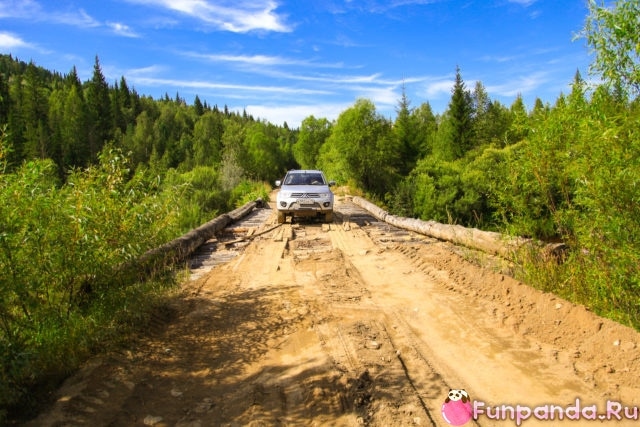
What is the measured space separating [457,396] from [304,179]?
11.8 meters

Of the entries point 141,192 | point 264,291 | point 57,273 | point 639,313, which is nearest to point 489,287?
point 639,313

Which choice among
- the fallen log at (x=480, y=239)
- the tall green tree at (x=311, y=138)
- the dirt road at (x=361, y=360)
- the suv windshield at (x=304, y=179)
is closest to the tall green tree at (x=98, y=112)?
the tall green tree at (x=311, y=138)

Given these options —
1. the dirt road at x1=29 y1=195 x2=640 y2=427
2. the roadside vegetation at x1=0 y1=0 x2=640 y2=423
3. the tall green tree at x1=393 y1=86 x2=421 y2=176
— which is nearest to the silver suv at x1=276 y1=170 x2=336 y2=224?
the dirt road at x1=29 y1=195 x2=640 y2=427

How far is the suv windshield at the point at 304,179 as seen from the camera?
1469 cm

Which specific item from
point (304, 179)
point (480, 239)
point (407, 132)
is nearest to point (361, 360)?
point (480, 239)

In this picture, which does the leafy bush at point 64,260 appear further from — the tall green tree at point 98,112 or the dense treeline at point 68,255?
the tall green tree at point 98,112

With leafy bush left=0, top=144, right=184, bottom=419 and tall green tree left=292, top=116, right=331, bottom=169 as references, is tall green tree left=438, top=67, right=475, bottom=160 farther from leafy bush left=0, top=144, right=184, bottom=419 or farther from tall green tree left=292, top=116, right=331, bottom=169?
leafy bush left=0, top=144, right=184, bottom=419

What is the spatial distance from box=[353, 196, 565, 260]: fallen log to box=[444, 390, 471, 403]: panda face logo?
4332mm

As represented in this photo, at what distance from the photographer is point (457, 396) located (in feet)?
11.4

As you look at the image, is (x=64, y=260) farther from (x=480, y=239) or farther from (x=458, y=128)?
(x=458, y=128)

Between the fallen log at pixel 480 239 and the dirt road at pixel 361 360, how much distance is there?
1.15 meters

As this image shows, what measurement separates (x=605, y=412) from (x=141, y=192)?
5408 millimetres

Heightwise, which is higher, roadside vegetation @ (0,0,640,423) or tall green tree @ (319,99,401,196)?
tall green tree @ (319,99,401,196)

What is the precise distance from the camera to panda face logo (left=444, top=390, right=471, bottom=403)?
11.2 ft
